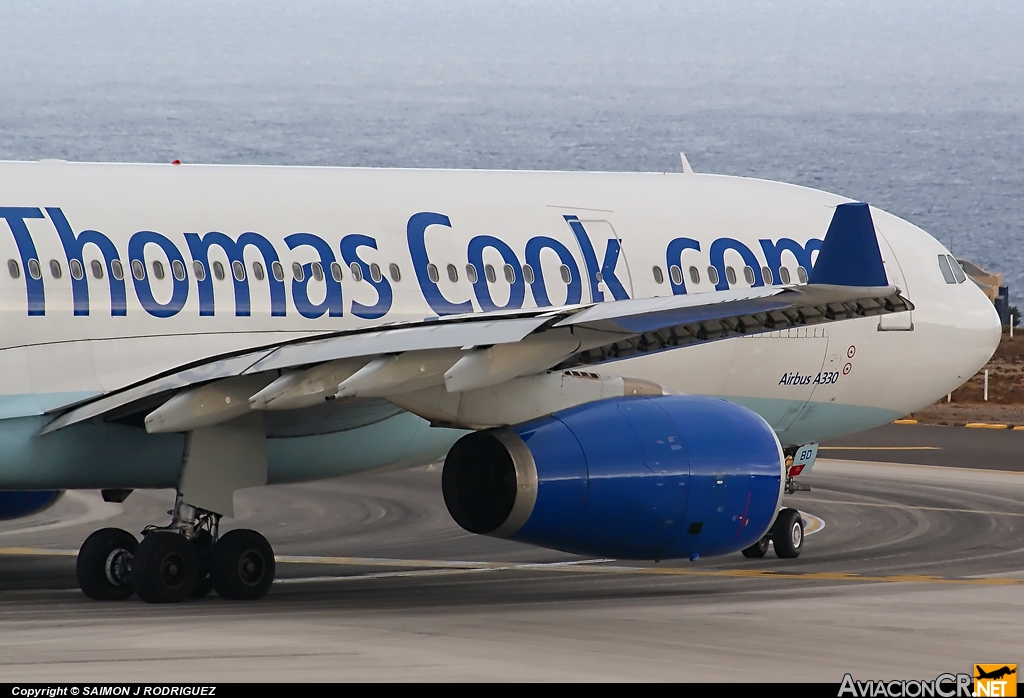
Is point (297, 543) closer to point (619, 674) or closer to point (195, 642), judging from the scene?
point (195, 642)

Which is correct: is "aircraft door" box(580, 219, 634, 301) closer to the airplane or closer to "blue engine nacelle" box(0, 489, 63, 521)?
the airplane

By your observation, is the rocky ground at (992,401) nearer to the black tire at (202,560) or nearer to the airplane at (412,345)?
the airplane at (412,345)

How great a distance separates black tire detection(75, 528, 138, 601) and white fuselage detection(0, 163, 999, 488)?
3.22 feet

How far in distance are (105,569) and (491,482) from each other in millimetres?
4211

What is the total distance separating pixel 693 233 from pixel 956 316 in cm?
365

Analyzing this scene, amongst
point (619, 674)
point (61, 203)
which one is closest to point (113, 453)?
point (61, 203)

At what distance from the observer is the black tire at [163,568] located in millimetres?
16797

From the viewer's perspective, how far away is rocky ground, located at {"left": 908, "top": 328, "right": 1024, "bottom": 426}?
1766 inches

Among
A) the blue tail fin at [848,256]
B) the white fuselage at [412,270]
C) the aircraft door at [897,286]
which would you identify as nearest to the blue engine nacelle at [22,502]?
the white fuselage at [412,270]

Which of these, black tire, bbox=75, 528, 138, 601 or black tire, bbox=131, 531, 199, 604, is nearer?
black tire, bbox=131, 531, 199, 604

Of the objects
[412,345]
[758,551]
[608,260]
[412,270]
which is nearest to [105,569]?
[412,270]

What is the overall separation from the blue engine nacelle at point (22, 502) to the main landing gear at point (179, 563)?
2.35m

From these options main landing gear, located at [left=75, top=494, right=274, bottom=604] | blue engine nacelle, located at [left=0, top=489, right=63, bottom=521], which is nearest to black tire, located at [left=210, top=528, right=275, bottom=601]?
main landing gear, located at [left=75, top=494, right=274, bottom=604]

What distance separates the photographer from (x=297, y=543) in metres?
23.9
